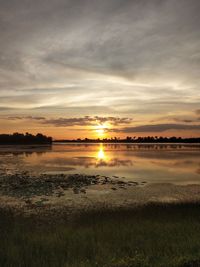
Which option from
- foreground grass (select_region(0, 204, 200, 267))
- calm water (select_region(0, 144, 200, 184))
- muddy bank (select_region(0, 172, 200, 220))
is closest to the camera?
foreground grass (select_region(0, 204, 200, 267))

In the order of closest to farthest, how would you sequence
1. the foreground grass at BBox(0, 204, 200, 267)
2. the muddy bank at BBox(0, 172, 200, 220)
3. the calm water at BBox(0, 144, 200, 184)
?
the foreground grass at BBox(0, 204, 200, 267)
the muddy bank at BBox(0, 172, 200, 220)
the calm water at BBox(0, 144, 200, 184)

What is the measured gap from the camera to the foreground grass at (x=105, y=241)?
9898 mm

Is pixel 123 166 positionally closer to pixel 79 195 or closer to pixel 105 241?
pixel 79 195

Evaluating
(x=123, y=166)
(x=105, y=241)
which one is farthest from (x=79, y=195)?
(x=123, y=166)

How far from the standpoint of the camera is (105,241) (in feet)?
41.4

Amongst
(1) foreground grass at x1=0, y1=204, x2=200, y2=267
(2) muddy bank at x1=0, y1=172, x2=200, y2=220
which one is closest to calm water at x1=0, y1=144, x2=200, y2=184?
(2) muddy bank at x1=0, y1=172, x2=200, y2=220

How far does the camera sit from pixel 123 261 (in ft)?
30.6

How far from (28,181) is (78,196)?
9.60 m

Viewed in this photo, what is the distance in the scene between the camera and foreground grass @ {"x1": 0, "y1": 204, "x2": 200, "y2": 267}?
32.5 ft

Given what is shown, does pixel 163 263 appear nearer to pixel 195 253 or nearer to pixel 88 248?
pixel 195 253

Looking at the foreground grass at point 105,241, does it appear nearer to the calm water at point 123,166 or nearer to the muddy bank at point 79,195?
the muddy bank at point 79,195

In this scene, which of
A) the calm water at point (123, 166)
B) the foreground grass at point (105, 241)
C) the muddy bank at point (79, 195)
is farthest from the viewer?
the calm water at point (123, 166)

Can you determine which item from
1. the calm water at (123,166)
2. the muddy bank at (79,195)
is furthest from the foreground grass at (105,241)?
the calm water at (123,166)

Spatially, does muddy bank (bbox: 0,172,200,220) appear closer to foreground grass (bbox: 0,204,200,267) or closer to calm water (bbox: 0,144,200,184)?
foreground grass (bbox: 0,204,200,267)
